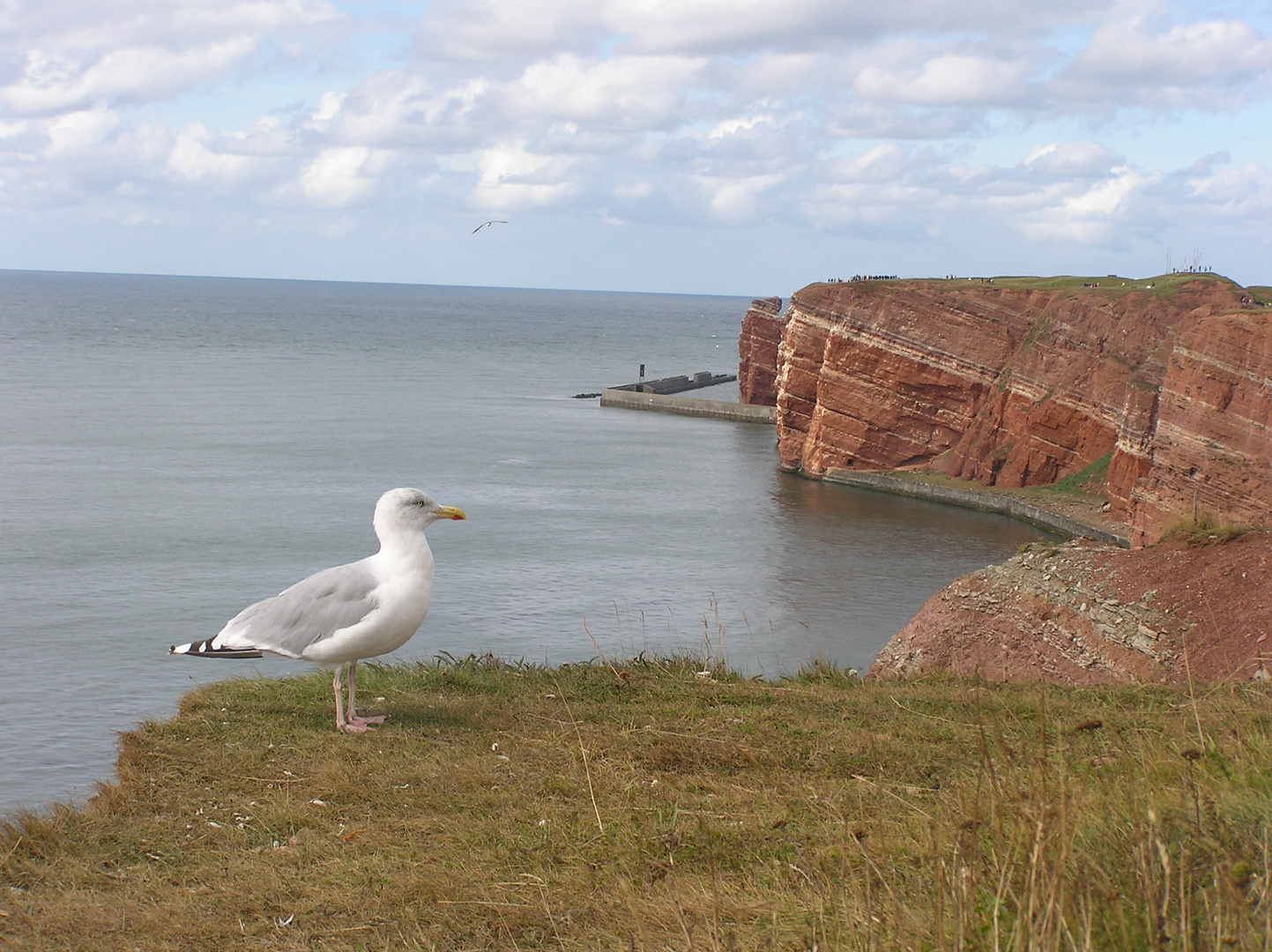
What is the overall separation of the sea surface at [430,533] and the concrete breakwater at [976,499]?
3.31 ft

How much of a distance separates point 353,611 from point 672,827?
3440 millimetres

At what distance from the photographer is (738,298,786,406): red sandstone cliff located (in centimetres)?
8281

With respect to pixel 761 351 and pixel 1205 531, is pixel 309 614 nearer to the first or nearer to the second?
pixel 1205 531

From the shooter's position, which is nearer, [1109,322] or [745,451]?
[1109,322]

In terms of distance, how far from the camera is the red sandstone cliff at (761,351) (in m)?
82.8

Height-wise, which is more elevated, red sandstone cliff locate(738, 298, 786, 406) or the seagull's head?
red sandstone cliff locate(738, 298, 786, 406)

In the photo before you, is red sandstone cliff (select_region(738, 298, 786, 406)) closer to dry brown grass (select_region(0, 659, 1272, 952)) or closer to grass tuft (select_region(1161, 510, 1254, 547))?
grass tuft (select_region(1161, 510, 1254, 547))

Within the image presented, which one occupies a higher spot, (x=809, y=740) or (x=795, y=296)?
(x=795, y=296)

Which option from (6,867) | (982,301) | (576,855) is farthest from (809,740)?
(982,301)

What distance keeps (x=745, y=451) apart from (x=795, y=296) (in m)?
11.8

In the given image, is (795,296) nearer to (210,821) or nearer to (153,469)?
(153,469)

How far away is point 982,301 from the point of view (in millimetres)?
51719

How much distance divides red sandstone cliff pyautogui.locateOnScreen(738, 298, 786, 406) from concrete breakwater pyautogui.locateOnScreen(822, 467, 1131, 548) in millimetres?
28753

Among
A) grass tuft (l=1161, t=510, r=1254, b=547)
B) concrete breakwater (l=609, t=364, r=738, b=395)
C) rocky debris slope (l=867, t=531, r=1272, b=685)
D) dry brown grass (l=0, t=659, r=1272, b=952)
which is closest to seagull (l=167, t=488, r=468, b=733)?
dry brown grass (l=0, t=659, r=1272, b=952)
